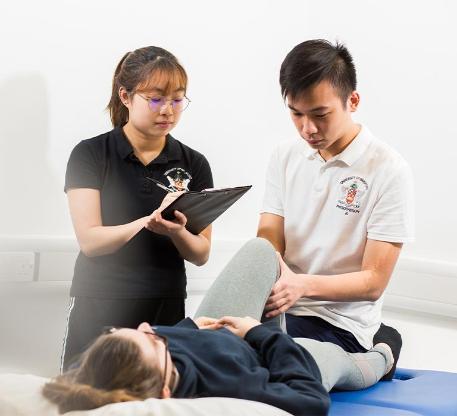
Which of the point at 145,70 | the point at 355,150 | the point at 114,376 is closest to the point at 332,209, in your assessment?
the point at 355,150

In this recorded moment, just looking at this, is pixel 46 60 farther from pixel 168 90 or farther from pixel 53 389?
pixel 53 389

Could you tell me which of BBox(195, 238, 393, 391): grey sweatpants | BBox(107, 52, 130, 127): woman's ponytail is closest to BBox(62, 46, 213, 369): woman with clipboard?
BBox(107, 52, 130, 127): woman's ponytail

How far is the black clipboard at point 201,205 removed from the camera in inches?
57.1

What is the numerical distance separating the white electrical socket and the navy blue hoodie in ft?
1.20

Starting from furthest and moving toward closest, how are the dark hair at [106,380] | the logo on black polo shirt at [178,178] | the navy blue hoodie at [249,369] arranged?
the logo on black polo shirt at [178,178], the navy blue hoodie at [249,369], the dark hair at [106,380]

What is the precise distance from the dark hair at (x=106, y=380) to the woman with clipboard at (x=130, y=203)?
0.43 m

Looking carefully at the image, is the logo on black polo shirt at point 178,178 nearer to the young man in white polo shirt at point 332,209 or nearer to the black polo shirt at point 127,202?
the black polo shirt at point 127,202

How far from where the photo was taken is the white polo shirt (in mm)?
1625

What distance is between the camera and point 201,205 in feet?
4.93

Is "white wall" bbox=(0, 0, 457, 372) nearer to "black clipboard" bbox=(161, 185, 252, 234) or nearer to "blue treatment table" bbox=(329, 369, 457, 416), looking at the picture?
"black clipboard" bbox=(161, 185, 252, 234)

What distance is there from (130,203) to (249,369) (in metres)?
0.50

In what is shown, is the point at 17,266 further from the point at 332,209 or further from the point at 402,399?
the point at 402,399

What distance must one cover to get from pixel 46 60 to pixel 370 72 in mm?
1080

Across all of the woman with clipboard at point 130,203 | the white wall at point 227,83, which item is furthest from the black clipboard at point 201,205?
the white wall at point 227,83
